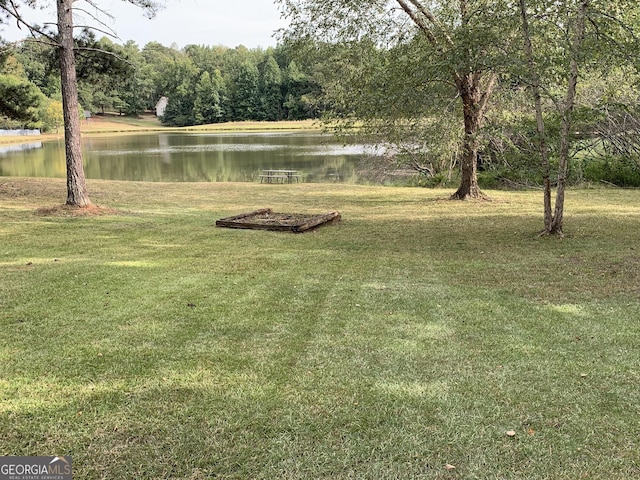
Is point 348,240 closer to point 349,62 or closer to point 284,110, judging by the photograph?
point 349,62

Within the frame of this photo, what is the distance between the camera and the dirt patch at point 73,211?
34.5 feet

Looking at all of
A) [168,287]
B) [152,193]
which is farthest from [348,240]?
[152,193]

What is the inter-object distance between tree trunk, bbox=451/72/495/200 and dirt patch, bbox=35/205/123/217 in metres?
7.57

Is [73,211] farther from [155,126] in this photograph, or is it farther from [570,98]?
[155,126]

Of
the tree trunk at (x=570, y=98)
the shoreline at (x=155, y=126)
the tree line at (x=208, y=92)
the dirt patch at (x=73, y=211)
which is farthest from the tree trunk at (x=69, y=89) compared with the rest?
the shoreline at (x=155, y=126)

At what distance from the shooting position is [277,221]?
9.73 m

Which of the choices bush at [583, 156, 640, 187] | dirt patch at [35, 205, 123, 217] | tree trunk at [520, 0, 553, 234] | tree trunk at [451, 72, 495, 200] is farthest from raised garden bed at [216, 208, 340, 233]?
bush at [583, 156, 640, 187]

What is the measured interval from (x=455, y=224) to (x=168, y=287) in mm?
6386

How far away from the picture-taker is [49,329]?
4113 mm

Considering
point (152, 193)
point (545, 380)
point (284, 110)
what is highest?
point (284, 110)

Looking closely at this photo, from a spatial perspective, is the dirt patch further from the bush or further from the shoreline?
the shoreline

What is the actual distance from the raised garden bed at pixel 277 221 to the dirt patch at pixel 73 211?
288cm

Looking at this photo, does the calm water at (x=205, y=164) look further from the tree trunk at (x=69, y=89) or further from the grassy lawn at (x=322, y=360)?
the grassy lawn at (x=322, y=360)

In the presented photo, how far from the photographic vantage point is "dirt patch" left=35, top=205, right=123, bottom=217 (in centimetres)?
1051
